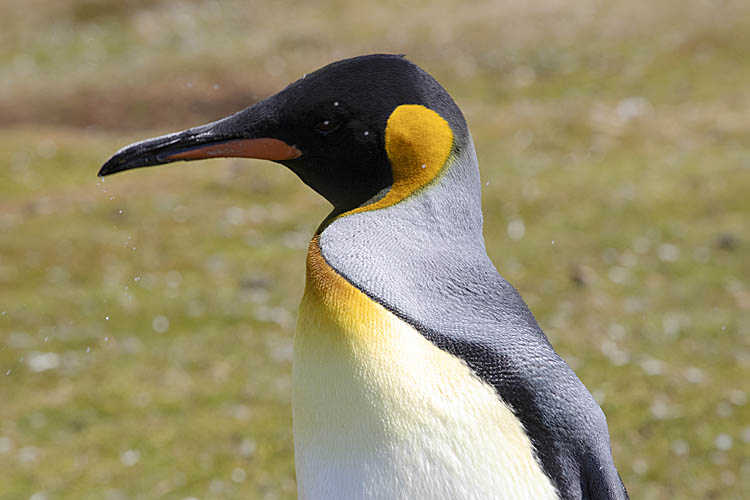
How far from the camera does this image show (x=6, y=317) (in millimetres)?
→ 7266

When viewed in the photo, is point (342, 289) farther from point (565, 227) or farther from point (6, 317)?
point (565, 227)

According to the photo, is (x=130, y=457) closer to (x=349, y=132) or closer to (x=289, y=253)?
(x=289, y=253)

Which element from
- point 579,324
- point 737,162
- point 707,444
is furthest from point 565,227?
point 707,444

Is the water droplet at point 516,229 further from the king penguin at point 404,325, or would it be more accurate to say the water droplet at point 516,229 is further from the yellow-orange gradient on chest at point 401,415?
the yellow-orange gradient on chest at point 401,415

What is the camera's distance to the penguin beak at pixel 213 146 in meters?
2.07

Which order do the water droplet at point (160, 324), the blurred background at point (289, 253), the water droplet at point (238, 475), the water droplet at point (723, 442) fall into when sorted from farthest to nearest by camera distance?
the water droplet at point (160, 324)
the blurred background at point (289, 253)
the water droplet at point (723, 442)
the water droplet at point (238, 475)

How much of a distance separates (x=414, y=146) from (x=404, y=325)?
0.43m

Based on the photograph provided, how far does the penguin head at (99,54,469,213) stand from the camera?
6.75 ft

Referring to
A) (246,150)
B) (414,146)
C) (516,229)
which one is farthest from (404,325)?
(516,229)

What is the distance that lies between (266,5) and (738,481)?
64.2 ft

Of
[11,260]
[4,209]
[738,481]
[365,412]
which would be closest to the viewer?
[365,412]

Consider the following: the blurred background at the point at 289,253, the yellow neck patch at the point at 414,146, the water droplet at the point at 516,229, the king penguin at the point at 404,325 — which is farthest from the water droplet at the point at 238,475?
the water droplet at the point at 516,229

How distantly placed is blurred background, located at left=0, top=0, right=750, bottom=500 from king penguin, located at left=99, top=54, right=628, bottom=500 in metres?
2.62

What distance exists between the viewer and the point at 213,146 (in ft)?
6.86
